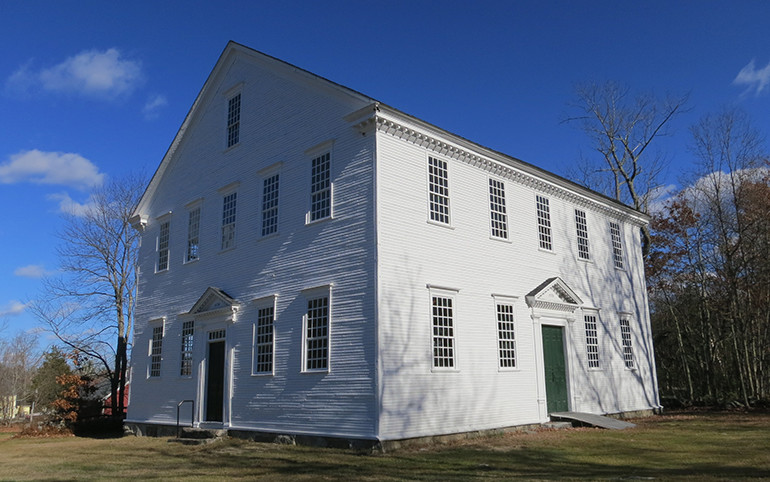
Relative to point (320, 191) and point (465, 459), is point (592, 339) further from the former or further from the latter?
point (320, 191)

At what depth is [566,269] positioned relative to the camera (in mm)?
18953

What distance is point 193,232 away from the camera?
65.6 ft

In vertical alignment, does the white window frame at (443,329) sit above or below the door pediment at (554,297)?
below

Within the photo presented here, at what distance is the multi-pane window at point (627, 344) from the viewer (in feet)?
68.7

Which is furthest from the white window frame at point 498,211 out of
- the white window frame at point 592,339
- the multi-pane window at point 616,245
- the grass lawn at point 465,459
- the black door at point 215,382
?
the black door at point 215,382

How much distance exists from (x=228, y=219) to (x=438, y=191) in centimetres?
718

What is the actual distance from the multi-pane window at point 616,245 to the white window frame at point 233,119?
14165 millimetres

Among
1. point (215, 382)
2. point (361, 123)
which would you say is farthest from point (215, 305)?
point (361, 123)

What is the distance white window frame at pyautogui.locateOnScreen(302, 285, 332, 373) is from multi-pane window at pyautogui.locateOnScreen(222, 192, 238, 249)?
4.60 meters

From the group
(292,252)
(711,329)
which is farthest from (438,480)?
(711,329)

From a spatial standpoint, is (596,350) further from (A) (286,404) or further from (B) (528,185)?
(A) (286,404)

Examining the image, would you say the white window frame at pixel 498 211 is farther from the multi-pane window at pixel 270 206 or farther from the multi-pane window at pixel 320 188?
the multi-pane window at pixel 270 206

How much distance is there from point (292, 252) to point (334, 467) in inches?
246

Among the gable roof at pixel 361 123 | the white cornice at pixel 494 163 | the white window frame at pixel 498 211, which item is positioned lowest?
the white window frame at pixel 498 211
